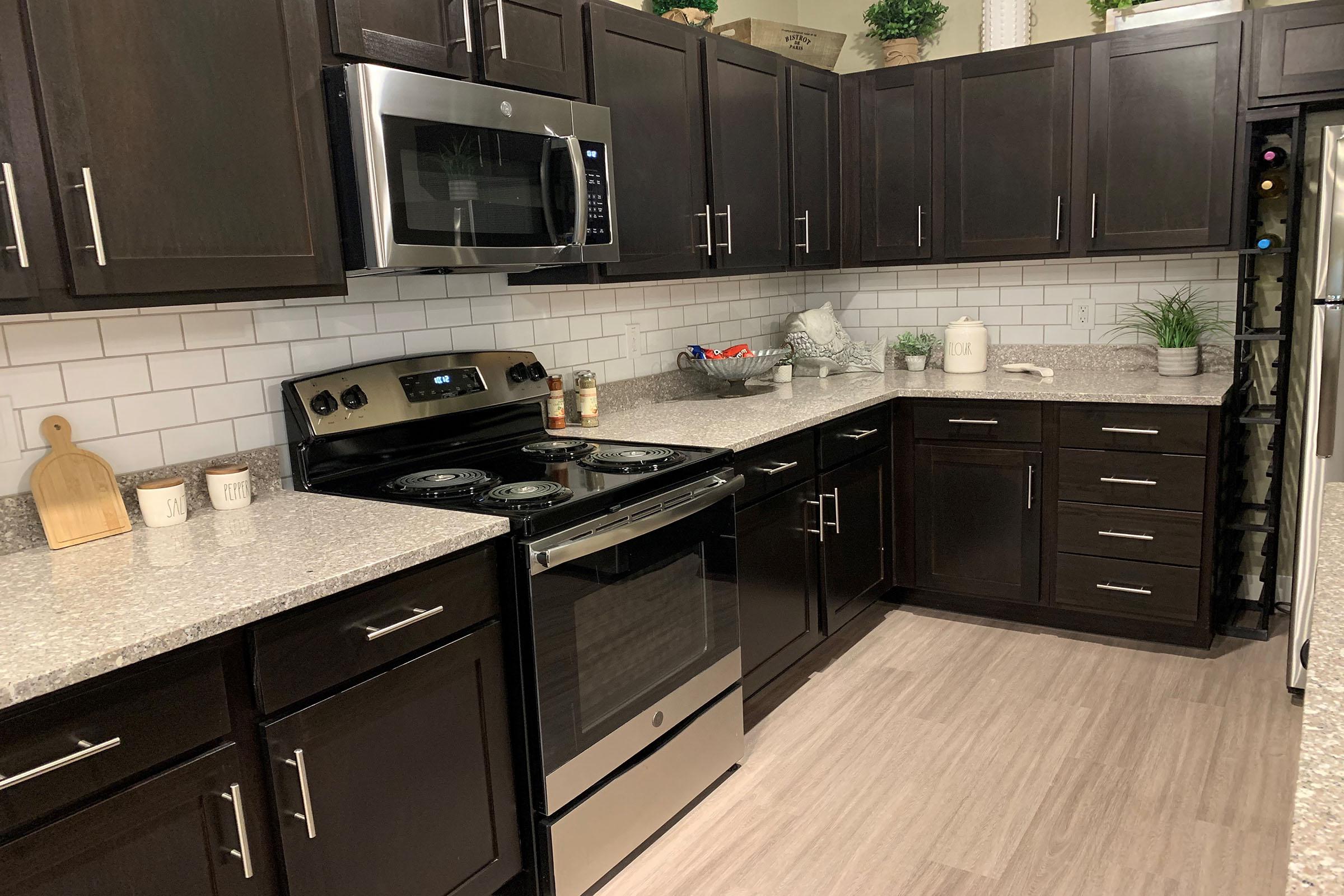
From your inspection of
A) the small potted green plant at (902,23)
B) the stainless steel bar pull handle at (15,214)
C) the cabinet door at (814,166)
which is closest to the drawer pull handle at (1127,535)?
the cabinet door at (814,166)

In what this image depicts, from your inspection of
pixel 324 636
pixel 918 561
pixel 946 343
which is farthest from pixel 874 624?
pixel 324 636

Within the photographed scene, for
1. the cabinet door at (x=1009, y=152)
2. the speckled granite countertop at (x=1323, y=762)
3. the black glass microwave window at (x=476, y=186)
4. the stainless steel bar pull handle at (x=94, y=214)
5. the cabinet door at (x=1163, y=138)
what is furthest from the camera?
the cabinet door at (x=1009, y=152)

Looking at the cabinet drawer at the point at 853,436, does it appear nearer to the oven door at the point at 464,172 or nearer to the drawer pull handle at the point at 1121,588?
the drawer pull handle at the point at 1121,588

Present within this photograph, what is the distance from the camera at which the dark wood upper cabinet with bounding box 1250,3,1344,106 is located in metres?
3.02

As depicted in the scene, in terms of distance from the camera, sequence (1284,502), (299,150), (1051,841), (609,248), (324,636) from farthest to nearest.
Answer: (1284,502) < (609,248) < (1051,841) < (299,150) < (324,636)

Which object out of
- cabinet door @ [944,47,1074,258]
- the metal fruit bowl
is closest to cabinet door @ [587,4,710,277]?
the metal fruit bowl

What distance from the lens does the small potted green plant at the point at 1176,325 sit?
138 inches

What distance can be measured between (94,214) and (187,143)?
227 millimetres

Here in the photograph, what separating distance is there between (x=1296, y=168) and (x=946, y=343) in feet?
4.26

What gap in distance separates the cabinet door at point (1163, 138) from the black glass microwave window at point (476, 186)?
6.93ft

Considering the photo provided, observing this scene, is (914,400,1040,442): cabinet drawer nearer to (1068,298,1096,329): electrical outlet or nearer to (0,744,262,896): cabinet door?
(1068,298,1096,329): electrical outlet

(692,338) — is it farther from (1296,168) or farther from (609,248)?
(1296,168)

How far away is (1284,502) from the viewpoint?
3580 mm

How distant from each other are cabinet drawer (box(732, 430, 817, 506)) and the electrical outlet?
4.98ft
